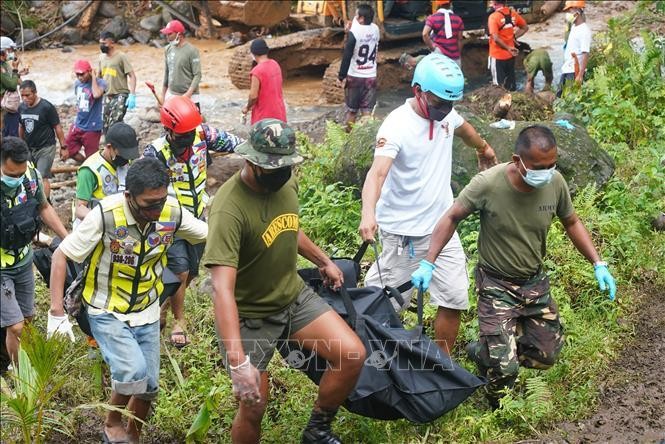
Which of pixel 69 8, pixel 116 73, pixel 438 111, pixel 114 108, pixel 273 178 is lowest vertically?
pixel 69 8

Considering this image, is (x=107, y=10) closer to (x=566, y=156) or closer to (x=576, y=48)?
(x=576, y=48)

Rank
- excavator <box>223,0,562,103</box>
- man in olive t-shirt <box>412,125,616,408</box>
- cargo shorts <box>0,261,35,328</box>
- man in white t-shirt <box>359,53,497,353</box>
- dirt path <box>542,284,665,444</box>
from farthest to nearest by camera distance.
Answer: excavator <box>223,0,562,103</box>, cargo shorts <box>0,261,35,328</box>, man in white t-shirt <box>359,53,497,353</box>, dirt path <box>542,284,665,444</box>, man in olive t-shirt <box>412,125,616,408</box>

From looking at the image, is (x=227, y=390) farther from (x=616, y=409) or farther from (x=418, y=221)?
(x=616, y=409)

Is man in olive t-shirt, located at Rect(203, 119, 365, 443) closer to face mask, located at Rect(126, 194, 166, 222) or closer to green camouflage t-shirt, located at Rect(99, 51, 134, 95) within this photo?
face mask, located at Rect(126, 194, 166, 222)

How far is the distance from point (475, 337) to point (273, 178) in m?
2.36

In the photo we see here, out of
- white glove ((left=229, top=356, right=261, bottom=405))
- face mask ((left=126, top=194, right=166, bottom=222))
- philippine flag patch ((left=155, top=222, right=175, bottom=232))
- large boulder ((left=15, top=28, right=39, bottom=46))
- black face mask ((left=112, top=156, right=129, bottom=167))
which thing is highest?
face mask ((left=126, top=194, right=166, bottom=222))

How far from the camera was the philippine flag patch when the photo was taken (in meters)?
5.06

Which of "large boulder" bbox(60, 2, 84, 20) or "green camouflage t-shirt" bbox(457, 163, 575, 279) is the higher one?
"green camouflage t-shirt" bbox(457, 163, 575, 279)

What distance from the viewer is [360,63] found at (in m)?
12.3

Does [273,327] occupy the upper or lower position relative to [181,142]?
lower

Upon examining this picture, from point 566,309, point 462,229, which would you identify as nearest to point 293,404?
point 566,309

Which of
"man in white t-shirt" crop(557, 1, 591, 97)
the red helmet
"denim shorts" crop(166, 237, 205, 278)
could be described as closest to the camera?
the red helmet

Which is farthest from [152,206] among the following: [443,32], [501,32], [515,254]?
[501,32]

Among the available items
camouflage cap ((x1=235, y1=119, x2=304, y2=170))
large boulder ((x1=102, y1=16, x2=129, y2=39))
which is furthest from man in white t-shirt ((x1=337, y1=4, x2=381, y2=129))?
large boulder ((x1=102, y1=16, x2=129, y2=39))
